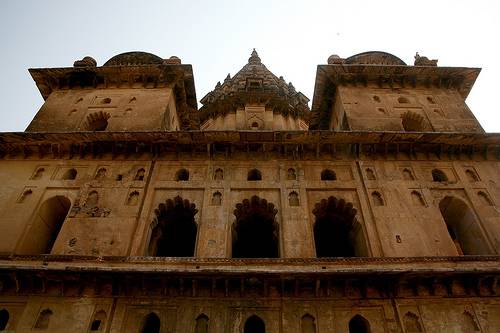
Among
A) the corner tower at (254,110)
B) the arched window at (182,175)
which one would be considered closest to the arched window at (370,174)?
the arched window at (182,175)

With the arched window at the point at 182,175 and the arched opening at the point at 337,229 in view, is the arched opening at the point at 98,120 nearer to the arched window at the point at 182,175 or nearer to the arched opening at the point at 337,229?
the arched window at the point at 182,175

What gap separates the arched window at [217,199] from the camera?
11.0 meters

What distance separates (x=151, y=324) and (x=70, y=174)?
531cm

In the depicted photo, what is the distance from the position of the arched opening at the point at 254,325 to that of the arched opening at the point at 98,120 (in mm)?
8670

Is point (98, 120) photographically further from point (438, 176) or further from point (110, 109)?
point (438, 176)

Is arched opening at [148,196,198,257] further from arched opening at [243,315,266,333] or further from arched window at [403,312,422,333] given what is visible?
arched window at [403,312,422,333]

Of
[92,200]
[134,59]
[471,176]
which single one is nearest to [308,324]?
[92,200]

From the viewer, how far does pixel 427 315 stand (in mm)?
8500

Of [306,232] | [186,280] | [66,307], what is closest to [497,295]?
[306,232]

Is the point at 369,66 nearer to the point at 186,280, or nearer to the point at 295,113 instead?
the point at 295,113

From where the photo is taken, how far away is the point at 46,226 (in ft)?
36.6

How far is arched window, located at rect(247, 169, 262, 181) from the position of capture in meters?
11.8

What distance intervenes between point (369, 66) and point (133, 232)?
10.0 meters

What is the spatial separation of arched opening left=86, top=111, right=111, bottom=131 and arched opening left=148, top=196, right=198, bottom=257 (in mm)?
4786
